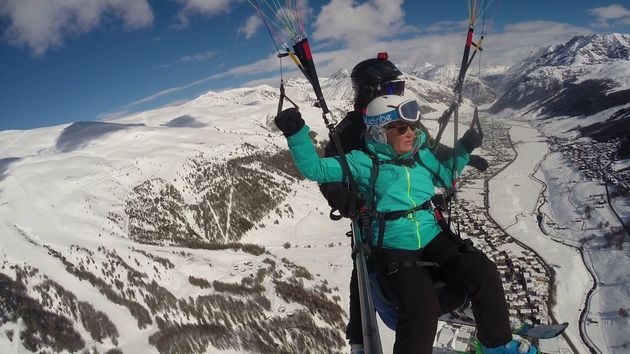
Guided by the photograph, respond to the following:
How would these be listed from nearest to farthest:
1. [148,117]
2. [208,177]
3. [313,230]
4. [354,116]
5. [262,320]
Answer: [354,116], [262,320], [313,230], [208,177], [148,117]

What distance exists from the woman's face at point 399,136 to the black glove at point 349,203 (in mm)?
840

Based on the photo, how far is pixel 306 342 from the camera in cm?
1842

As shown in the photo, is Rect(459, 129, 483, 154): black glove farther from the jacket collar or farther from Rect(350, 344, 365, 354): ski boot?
Rect(350, 344, 365, 354): ski boot

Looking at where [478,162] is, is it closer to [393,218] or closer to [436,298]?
[393,218]

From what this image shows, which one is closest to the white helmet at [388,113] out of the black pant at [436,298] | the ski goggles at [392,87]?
the ski goggles at [392,87]

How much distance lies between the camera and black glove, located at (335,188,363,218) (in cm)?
459

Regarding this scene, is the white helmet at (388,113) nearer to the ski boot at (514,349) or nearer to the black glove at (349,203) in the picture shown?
the black glove at (349,203)

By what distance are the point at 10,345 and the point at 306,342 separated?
11.6 metres

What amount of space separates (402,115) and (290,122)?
4.51 feet

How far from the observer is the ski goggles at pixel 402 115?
188 inches

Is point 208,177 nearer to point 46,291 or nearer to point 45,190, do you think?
point 45,190

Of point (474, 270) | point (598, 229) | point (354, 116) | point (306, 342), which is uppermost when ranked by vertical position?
point (354, 116)

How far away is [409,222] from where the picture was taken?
15.5 ft

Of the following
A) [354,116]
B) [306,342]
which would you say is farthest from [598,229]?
[354,116]
